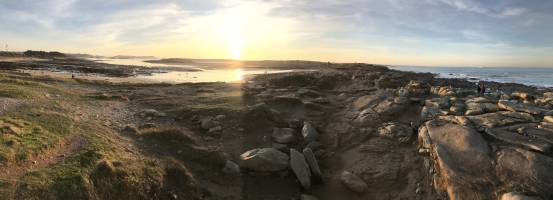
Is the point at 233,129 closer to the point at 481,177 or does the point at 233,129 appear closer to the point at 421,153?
the point at 421,153

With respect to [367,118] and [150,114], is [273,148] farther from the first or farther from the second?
[150,114]

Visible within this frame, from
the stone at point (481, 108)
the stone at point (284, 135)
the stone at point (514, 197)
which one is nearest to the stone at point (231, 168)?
the stone at point (284, 135)

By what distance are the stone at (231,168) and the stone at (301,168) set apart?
8.35 ft

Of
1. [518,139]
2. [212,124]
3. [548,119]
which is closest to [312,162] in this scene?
[212,124]

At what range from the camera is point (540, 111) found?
1658 cm

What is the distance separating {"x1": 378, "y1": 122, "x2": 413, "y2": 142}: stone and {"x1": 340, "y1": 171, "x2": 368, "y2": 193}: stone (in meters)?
3.96

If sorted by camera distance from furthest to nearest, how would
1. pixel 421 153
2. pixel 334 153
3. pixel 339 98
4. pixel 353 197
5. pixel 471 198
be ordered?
pixel 339 98 → pixel 334 153 → pixel 421 153 → pixel 353 197 → pixel 471 198

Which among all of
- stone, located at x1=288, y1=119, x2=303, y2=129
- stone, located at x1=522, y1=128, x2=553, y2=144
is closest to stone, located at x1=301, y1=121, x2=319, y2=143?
stone, located at x1=288, y1=119, x2=303, y2=129

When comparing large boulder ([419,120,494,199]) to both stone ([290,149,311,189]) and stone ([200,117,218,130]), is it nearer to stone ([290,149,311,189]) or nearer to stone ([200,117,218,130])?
stone ([290,149,311,189])

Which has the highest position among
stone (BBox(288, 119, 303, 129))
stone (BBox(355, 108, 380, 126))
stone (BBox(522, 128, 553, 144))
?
stone (BBox(522, 128, 553, 144))

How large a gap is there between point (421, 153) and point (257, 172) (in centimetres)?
748

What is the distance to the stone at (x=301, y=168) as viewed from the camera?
15.7 m

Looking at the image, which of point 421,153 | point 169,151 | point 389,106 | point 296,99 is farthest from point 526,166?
point 296,99

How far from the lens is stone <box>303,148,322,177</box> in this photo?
16.5 metres
